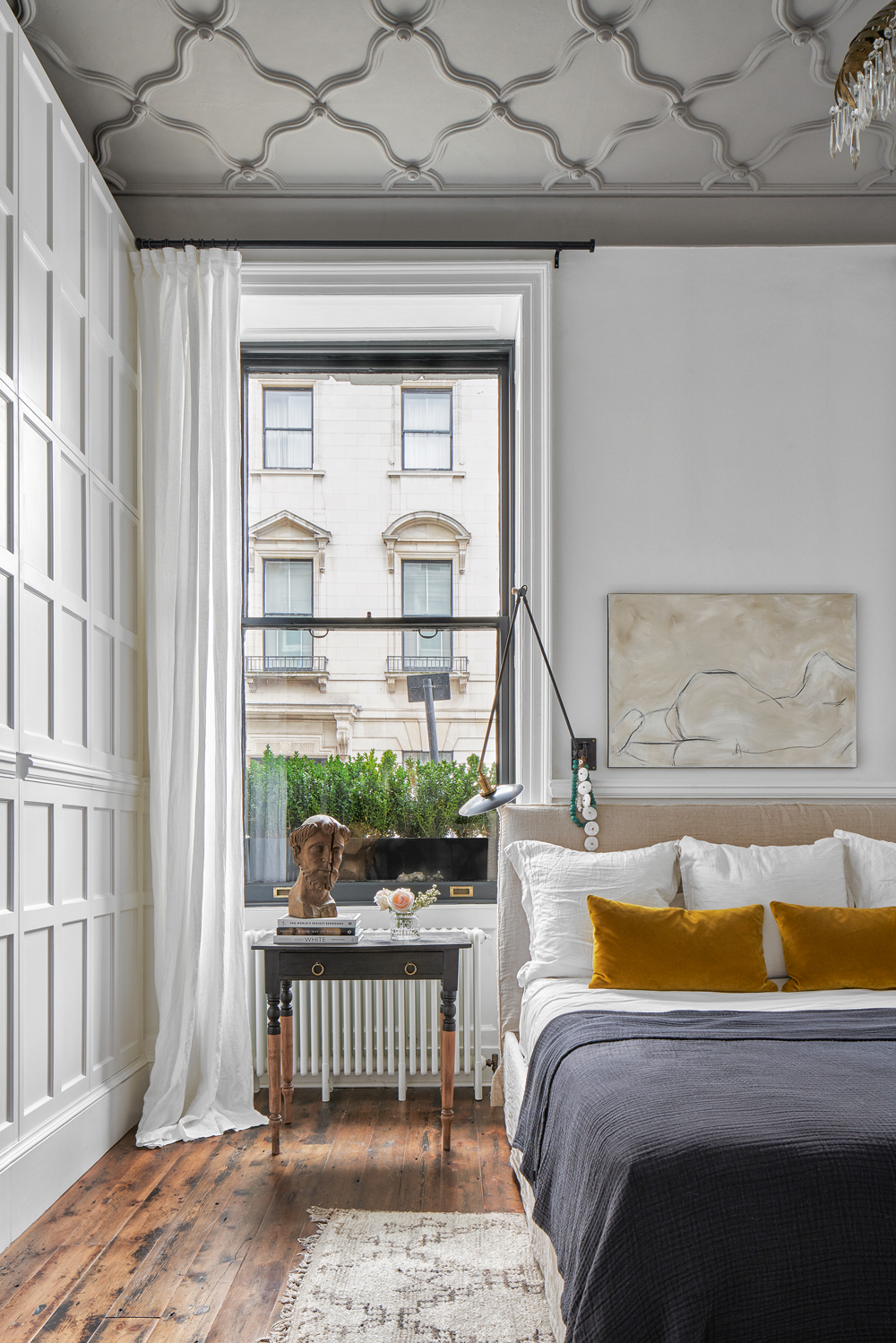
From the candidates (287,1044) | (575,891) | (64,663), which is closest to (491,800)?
(575,891)

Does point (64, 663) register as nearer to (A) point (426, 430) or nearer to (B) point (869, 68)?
(A) point (426, 430)

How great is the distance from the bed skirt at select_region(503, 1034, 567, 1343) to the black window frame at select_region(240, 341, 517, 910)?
121cm

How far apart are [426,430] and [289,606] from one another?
917 millimetres

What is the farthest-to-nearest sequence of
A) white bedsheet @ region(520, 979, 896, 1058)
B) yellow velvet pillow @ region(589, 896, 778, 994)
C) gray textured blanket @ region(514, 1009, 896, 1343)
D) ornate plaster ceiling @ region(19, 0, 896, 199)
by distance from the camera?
ornate plaster ceiling @ region(19, 0, 896, 199) → yellow velvet pillow @ region(589, 896, 778, 994) → white bedsheet @ region(520, 979, 896, 1058) → gray textured blanket @ region(514, 1009, 896, 1343)

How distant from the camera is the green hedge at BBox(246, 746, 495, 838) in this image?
12.4 feet

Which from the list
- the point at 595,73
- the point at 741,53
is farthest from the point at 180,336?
the point at 741,53

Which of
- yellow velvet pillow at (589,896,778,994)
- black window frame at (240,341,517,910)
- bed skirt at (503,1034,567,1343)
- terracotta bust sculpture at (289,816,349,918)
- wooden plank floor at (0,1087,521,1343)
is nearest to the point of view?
bed skirt at (503,1034,567,1343)

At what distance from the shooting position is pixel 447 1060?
300 cm

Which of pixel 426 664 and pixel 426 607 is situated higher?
pixel 426 607

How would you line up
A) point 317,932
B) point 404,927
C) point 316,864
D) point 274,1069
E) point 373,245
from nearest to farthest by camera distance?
point 274,1069, point 317,932, point 316,864, point 404,927, point 373,245

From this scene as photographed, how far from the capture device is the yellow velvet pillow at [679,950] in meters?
2.64

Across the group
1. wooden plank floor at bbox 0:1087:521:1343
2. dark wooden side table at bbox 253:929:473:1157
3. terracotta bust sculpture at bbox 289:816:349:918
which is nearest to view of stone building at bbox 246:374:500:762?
terracotta bust sculpture at bbox 289:816:349:918

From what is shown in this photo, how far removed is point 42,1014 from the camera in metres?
2.56

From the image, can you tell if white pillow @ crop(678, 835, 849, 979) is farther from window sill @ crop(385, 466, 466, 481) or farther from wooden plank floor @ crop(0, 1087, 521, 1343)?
window sill @ crop(385, 466, 466, 481)
